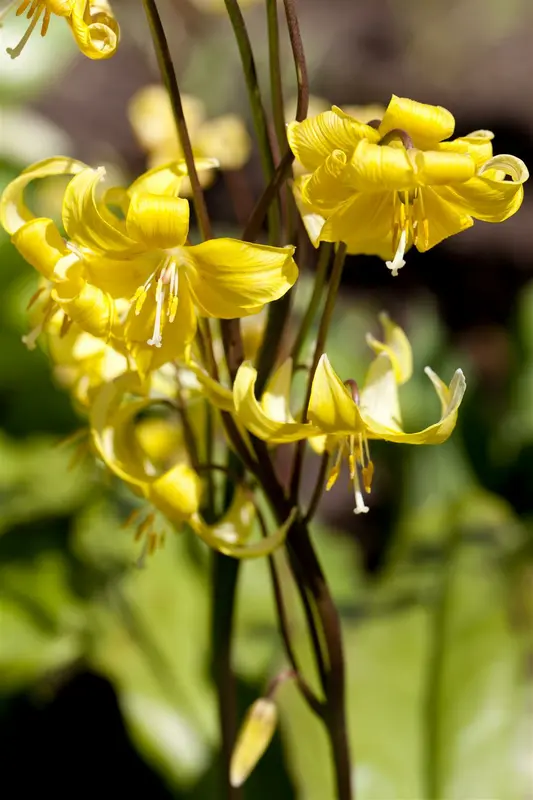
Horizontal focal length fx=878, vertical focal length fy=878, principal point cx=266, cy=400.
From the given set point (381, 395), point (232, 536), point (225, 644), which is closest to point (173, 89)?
point (381, 395)

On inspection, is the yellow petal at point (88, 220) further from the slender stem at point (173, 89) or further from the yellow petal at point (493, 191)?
the yellow petal at point (493, 191)

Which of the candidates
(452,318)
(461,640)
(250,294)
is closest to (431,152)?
(250,294)

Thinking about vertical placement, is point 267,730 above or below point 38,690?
above

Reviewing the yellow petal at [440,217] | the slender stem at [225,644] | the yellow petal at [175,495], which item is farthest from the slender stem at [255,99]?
the slender stem at [225,644]

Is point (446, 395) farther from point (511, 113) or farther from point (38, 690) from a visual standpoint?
point (511, 113)

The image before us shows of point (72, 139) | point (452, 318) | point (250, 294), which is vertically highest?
point (250, 294)

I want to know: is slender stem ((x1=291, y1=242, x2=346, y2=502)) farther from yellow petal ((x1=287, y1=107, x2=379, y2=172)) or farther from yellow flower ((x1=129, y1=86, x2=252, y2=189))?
yellow flower ((x1=129, y1=86, x2=252, y2=189))

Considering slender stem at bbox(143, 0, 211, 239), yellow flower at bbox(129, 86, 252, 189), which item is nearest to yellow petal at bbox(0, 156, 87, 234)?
slender stem at bbox(143, 0, 211, 239)
